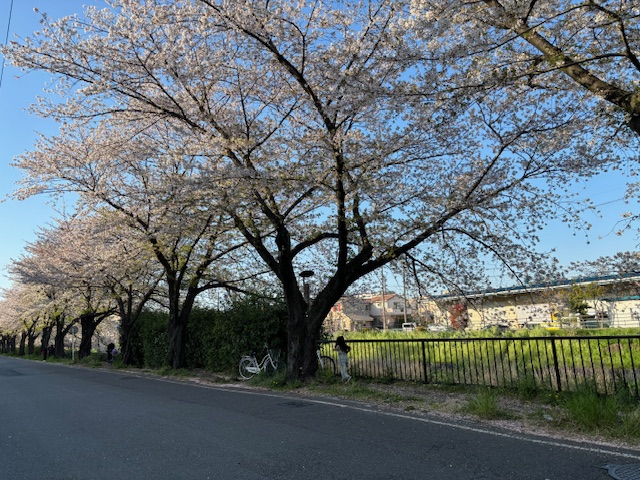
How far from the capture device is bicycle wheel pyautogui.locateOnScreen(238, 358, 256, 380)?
13.5m

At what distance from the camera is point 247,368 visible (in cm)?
1361

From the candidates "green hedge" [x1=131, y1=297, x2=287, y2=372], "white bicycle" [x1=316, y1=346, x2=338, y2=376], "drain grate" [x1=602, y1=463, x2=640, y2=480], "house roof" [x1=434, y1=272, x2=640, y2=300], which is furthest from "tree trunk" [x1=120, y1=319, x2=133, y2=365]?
"drain grate" [x1=602, y1=463, x2=640, y2=480]

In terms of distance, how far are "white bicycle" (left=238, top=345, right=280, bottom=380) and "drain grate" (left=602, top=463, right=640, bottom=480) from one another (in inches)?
390

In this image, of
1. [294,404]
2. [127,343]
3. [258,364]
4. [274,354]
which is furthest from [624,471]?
[127,343]

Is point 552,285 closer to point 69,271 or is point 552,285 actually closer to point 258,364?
point 258,364

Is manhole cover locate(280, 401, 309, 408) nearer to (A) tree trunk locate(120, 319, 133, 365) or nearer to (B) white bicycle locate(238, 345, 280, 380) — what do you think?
(B) white bicycle locate(238, 345, 280, 380)

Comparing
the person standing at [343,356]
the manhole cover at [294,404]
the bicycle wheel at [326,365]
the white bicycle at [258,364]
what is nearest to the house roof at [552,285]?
the person standing at [343,356]

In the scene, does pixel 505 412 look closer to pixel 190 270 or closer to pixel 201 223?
pixel 201 223

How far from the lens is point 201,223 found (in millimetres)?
12133

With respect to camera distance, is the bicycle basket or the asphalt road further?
the bicycle basket

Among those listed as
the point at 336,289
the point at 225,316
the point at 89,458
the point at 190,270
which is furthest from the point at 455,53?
the point at 190,270

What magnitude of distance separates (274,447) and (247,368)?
27.9 feet

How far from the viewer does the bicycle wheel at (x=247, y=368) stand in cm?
1352

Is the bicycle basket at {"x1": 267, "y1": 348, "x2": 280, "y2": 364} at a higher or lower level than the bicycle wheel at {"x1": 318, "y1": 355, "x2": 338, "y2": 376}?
higher
